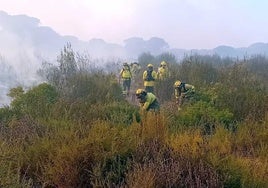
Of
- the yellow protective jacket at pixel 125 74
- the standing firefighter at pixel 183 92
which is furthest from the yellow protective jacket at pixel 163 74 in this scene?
the standing firefighter at pixel 183 92

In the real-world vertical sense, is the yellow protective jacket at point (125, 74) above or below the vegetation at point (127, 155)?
above

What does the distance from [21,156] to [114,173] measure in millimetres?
1204

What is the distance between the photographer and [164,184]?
403cm

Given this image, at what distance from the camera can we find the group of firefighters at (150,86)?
371 inches

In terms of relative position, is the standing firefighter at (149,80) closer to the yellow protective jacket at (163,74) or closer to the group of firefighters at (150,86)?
the group of firefighters at (150,86)

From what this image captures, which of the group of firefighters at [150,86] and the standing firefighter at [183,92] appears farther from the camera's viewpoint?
the standing firefighter at [183,92]

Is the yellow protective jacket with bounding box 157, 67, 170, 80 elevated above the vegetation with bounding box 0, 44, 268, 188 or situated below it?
above

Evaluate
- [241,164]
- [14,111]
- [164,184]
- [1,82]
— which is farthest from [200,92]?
[1,82]

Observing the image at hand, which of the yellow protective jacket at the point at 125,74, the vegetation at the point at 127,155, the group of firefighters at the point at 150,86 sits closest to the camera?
the vegetation at the point at 127,155

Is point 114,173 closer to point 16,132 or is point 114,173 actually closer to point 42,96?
point 16,132

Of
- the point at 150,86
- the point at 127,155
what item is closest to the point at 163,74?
the point at 150,86

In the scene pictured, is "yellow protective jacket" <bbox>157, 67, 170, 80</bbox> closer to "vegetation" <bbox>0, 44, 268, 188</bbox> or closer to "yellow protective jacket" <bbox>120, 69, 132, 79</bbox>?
"yellow protective jacket" <bbox>120, 69, 132, 79</bbox>

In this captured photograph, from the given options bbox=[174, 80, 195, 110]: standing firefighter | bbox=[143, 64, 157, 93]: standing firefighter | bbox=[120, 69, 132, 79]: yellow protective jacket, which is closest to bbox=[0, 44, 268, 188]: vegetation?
bbox=[174, 80, 195, 110]: standing firefighter

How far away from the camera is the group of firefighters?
9.42m
